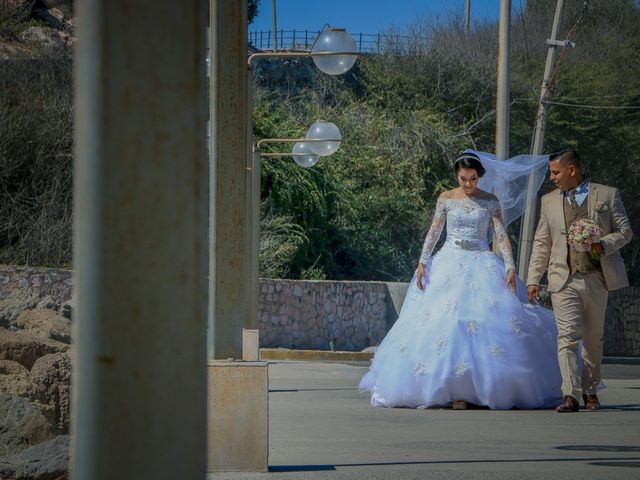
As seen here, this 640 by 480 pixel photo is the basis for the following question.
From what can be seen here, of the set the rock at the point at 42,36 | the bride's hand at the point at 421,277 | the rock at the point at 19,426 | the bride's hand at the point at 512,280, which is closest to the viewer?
the rock at the point at 19,426

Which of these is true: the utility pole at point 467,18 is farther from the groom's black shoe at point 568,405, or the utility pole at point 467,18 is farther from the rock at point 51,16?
the groom's black shoe at point 568,405

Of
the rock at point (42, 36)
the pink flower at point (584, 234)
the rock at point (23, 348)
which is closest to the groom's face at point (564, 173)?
the pink flower at point (584, 234)

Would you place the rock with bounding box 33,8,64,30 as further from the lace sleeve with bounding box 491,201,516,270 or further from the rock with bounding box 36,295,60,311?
the lace sleeve with bounding box 491,201,516,270

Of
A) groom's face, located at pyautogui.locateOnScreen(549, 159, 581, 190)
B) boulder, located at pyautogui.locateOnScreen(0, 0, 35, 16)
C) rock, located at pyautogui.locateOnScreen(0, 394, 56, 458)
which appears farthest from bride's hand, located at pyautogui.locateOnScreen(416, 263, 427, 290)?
boulder, located at pyautogui.locateOnScreen(0, 0, 35, 16)

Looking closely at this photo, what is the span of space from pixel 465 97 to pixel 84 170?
3864 centimetres

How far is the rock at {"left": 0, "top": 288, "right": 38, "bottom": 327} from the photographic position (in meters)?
15.9

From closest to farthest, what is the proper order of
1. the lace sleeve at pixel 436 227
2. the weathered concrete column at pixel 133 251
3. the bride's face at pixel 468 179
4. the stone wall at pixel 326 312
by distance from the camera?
the weathered concrete column at pixel 133 251
the bride's face at pixel 468 179
the lace sleeve at pixel 436 227
the stone wall at pixel 326 312

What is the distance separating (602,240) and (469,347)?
155 cm

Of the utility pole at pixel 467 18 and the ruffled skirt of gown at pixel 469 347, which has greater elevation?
the utility pole at pixel 467 18

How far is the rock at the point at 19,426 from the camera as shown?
7723mm

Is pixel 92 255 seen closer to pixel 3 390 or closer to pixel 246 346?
pixel 3 390

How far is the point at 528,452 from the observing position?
7.76 meters

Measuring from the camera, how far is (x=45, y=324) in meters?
14.6

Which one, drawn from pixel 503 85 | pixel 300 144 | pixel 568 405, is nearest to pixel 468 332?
pixel 568 405
